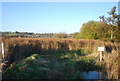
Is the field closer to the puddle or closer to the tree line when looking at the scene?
the puddle

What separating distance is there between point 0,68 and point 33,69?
1346 mm

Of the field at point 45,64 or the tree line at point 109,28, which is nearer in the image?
the field at point 45,64

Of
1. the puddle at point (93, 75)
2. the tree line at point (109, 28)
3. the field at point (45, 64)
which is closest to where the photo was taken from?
the field at point (45, 64)

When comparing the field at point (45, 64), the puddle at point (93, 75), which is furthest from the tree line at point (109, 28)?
the puddle at point (93, 75)

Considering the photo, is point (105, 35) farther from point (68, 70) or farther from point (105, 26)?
point (68, 70)

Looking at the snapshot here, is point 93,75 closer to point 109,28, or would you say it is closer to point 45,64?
point 45,64

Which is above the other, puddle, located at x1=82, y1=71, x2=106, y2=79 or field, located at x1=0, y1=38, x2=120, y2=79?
field, located at x1=0, y1=38, x2=120, y2=79

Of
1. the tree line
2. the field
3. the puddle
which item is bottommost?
the puddle

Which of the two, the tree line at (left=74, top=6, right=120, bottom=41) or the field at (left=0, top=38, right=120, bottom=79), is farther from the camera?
the tree line at (left=74, top=6, right=120, bottom=41)

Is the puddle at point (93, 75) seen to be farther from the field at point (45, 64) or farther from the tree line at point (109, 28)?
the tree line at point (109, 28)

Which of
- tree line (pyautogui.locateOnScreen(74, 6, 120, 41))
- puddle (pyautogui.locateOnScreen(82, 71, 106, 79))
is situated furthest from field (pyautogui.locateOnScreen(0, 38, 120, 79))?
tree line (pyautogui.locateOnScreen(74, 6, 120, 41))

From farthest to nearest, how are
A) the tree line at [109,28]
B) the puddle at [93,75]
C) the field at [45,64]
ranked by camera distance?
1. the tree line at [109,28]
2. the puddle at [93,75]
3. the field at [45,64]

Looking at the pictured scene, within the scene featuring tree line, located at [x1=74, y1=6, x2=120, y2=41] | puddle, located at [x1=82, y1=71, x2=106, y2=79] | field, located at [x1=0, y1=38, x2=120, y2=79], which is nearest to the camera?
field, located at [x1=0, y1=38, x2=120, y2=79]

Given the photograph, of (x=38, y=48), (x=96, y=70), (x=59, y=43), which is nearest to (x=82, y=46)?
(x=59, y=43)
